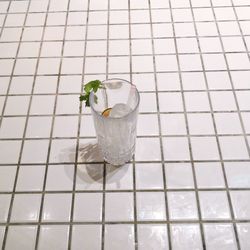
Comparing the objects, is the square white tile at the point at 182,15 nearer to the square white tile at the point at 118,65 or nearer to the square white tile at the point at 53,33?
the square white tile at the point at 118,65

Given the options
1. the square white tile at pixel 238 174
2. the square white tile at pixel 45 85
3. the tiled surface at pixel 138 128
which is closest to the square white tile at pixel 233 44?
the tiled surface at pixel 138 128

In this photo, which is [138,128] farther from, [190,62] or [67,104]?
[190,62]

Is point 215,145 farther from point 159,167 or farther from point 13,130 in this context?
point 13,130

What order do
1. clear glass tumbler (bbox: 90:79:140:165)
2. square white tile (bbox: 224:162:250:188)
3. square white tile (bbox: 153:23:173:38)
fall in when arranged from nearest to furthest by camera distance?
clear glass tumbler (bbox: 90:79:140:165) → square white tile (bbox: 224:162:250:188) → square white tile (bbox: 153:23:173:38)


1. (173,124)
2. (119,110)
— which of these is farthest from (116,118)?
(173,124)

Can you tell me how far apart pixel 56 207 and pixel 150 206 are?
0.34 meters

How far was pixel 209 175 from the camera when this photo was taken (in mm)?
1260

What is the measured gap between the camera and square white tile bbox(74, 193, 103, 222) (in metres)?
1.18

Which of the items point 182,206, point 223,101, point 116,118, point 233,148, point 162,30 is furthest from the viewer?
point 162,30

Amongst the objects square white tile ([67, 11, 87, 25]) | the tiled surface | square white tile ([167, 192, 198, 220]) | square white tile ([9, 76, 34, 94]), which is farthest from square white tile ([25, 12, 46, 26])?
square white tile ([167, 192, 198, 220])

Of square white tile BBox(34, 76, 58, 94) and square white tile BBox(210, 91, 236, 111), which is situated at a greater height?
A: square white tile BBox(34, 76, 58, 94)

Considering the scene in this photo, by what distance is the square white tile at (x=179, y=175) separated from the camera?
1239 millimetres

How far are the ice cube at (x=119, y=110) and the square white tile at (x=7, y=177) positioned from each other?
464 millimetres

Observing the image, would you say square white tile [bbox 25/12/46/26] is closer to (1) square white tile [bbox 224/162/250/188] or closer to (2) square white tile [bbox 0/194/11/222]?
(2) square white tile [bbox 0/194/11/222]
